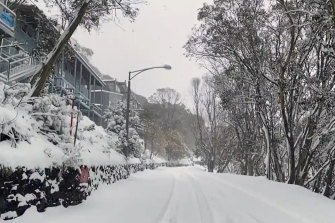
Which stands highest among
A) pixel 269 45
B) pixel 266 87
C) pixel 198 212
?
pixel 269 45

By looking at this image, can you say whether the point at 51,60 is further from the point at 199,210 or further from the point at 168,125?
the point at 168,125

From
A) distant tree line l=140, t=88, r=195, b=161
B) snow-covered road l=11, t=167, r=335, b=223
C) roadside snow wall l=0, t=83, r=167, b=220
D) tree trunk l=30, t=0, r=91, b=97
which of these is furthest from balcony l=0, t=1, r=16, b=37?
distant tree line l=140, t=88, r=195, b=161

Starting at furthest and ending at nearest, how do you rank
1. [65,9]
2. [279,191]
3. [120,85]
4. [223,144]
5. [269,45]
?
[120,85] < [223,144] < [269,45] < [65,9] < [279,191]

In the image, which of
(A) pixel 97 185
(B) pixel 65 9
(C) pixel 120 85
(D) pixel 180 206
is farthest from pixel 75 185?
(C) pixel 120 85

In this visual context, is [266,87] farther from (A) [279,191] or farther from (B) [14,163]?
(B) [14,163]

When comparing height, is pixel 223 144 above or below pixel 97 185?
above

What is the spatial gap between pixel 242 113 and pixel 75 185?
2437 cm

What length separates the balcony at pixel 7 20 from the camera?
1564 cm

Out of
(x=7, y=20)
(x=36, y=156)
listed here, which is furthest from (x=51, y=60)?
(x=36, y=156)

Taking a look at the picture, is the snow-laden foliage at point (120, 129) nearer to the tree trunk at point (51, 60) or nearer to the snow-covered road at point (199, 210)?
the snow-covered road at point (199, 210)

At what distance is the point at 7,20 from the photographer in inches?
638

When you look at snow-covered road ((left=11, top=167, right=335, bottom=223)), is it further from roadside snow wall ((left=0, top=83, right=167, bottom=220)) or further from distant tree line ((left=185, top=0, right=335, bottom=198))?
distant tree line ((left=185, top=0, right=335, bottom=198))

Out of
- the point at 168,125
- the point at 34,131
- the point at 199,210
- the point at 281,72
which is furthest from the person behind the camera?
the point at 168,125

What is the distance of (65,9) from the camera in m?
18.3
